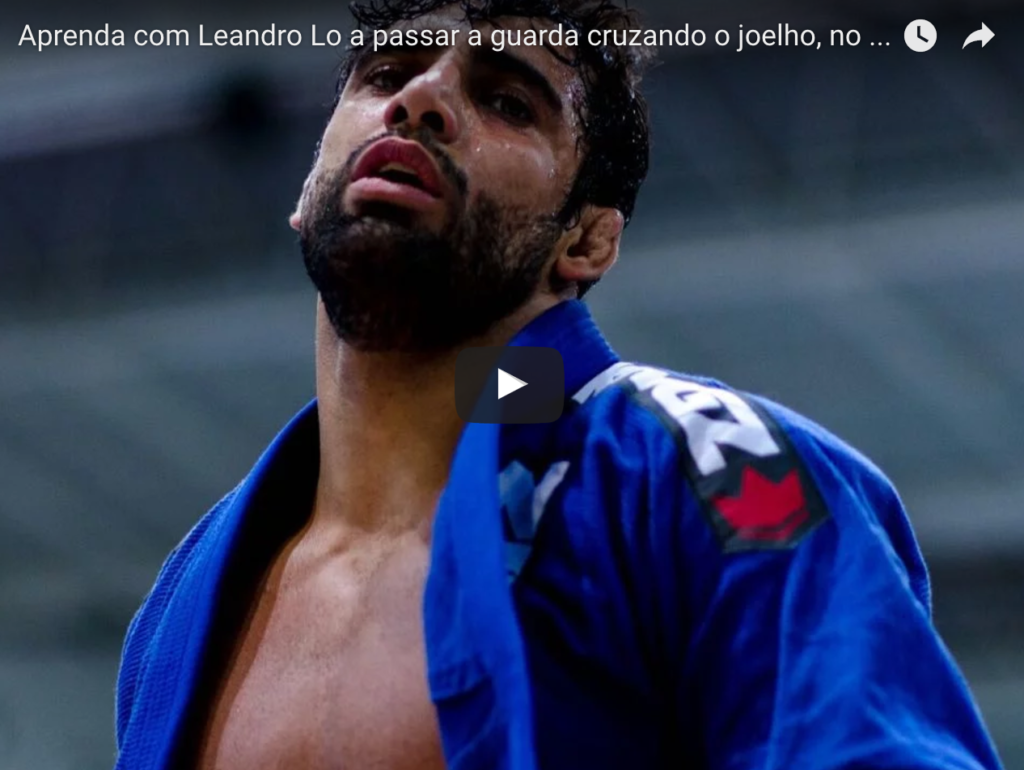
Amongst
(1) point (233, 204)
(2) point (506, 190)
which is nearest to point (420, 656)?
(2) point (506, 190)

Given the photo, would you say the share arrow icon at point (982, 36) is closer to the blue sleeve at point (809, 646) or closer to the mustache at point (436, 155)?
the mustache at point (436, 155)

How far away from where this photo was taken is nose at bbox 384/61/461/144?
4.46 feet

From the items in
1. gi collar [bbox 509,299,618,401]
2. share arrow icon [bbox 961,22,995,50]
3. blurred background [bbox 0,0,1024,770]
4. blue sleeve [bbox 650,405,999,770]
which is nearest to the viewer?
blue sleeve [bbox 650,405,999,770]

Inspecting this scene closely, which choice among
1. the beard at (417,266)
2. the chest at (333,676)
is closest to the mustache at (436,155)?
the beard at (417,266)

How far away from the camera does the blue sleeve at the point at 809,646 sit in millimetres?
972

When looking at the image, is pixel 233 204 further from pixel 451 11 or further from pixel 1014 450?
pixel 451 11

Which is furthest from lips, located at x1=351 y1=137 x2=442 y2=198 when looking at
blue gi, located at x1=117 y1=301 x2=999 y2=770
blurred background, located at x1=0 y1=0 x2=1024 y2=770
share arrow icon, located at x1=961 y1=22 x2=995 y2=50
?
share arrow icon, located at x1=961 y1=22 x2=995 y2=50

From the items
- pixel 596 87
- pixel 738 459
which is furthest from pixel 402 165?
pixel 738 459

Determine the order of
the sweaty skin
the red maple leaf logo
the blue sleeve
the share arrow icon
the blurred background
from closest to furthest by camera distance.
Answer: the blue sleeve, the red maple leaf logo, the sweaty skin, the share arrow icon, the blurred background

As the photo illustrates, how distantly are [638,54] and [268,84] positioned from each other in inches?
131

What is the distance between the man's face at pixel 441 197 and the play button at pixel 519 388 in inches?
3.0

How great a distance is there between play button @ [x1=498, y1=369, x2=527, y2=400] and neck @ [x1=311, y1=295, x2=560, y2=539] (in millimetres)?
99

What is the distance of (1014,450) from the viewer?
5.56 meters

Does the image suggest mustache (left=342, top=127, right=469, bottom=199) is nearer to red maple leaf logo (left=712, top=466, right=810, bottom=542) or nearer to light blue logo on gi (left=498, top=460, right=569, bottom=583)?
light blue logo on gi (left=498, top=460, right=569, bottom=583)
